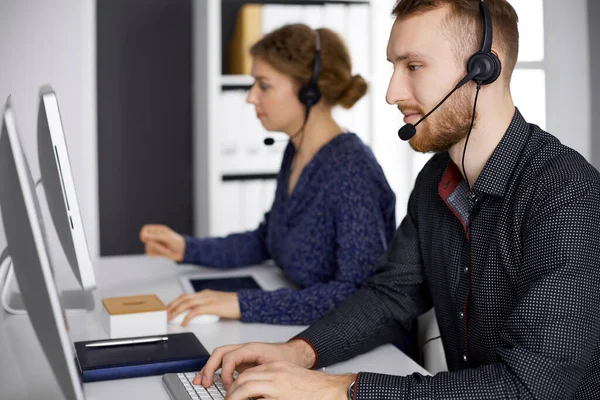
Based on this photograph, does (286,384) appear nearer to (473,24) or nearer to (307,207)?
(473,24)

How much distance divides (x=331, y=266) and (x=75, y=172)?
2.80ft

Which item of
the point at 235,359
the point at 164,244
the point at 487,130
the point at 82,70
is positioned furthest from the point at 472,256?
the point at 82,70

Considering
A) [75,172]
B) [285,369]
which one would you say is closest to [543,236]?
[285,369]

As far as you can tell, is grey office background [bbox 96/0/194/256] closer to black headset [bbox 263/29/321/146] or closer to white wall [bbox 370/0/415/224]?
white wall [bbox 370/0/415/224]

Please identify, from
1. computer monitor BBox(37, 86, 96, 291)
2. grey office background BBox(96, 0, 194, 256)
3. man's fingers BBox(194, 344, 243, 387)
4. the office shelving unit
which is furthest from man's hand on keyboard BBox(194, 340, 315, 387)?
grey office background BBox(96, 0, 194, 256)

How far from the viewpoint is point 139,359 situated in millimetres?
1193

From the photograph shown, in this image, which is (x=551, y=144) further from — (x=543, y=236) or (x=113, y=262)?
(x=113, y=262)

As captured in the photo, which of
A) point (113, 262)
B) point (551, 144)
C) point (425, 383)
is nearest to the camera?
point (425, 383)

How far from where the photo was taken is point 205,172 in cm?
291

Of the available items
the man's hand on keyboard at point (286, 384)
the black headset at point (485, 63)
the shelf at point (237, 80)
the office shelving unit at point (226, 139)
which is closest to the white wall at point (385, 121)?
the office shelving unit at point (226, 139)

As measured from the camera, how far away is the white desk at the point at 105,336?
1.09 metres

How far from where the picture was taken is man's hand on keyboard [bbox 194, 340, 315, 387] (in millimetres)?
1116

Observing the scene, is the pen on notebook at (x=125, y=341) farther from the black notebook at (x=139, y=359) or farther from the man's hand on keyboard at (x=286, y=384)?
the man's hand on keyboard at (x=286, y=384)

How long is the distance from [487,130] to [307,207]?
2.12ft
